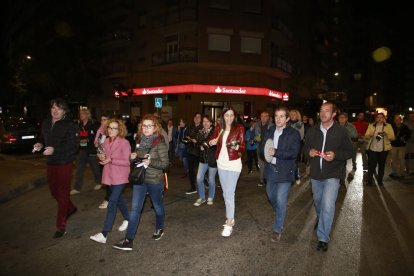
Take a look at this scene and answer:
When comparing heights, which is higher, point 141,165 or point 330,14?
point 330,14

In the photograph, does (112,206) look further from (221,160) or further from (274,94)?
(274,94)

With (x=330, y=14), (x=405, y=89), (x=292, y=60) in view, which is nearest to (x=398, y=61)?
(x=405, y=89)

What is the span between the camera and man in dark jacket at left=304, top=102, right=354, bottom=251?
4.45 meters

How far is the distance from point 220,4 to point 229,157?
24.3 meters

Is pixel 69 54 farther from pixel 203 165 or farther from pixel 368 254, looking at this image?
pixel 368 254

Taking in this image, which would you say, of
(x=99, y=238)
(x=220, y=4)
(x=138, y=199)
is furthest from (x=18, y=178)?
(x=220, y=4)

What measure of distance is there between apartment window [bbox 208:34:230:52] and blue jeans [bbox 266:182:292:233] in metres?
23.1

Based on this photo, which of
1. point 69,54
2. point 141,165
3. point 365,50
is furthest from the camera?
point 365,50

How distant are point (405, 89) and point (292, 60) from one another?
65.2 m

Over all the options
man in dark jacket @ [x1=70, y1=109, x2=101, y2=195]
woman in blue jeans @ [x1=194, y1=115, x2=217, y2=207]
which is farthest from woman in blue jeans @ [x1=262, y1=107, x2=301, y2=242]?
man in dark jacket @ [x1=70, y1=109, x2=101, y2=195]

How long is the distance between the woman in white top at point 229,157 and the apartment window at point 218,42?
22.5 metres

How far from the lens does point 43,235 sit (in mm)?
5113

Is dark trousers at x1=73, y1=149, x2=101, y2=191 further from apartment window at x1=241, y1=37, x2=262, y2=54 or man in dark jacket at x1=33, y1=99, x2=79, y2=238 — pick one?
apartment window at x1=241, y1=37, x2=262, y2=54

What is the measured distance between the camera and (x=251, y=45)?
27.6 meters
